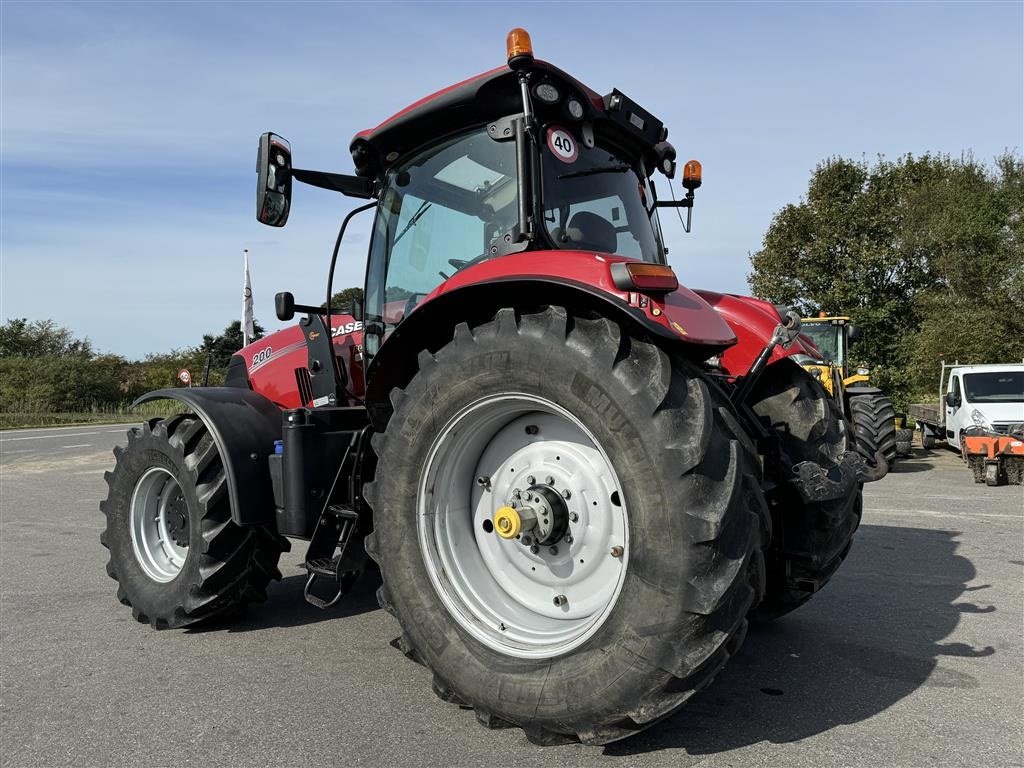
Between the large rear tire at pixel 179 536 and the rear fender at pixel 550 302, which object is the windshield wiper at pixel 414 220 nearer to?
the rear fender at pixel 550 302

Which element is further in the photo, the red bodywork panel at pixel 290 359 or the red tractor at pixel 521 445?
the red bodywork panel at pixel 290 359

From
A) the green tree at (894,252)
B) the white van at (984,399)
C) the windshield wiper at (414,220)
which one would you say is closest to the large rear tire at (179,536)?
the windshield wiper at (414,220)

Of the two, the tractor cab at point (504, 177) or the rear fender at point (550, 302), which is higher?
the tractor cab at point (504, 177)

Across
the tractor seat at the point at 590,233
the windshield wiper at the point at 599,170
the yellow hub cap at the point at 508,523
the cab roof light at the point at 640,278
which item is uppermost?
the windshield wiper at the point at 599,170

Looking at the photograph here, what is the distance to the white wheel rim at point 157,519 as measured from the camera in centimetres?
428

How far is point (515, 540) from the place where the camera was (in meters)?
2.96

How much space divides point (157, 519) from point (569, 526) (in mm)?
2815

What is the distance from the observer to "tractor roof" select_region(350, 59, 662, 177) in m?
3.09

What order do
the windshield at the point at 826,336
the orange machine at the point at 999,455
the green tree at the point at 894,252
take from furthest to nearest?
1. the green tree at the point at 894,252
2. the windshield at the point at 826,336
3. the orange machine at the point at 999,455

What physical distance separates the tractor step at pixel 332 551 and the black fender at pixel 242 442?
0.41 metres

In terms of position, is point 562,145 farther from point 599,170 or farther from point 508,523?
point 508,523

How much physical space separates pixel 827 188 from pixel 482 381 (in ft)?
81.8

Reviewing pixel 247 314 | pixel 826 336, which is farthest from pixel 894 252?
pixel 247 314

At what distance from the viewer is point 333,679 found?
3.25 metres
